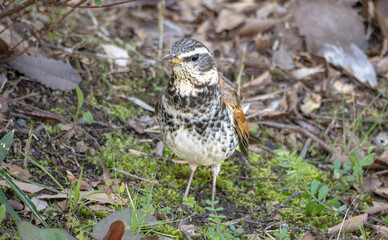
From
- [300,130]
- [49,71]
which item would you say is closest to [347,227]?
[300,130]

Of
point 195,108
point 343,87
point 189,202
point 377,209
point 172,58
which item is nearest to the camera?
point 189,202

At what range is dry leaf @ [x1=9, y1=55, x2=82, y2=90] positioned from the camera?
17.1ft

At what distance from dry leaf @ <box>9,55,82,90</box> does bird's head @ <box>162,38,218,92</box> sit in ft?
6.02

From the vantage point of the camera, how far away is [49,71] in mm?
5387

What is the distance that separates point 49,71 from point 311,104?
3.63 metres

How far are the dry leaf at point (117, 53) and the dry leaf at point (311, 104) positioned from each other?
8.57ft

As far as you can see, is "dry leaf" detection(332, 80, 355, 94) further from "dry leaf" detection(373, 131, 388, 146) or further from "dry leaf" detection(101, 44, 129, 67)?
"dry leaf" detection(101, 44, 129, 67)

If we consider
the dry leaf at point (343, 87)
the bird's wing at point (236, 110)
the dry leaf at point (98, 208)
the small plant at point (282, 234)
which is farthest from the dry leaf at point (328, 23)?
the dry leaf at point (98, 208)

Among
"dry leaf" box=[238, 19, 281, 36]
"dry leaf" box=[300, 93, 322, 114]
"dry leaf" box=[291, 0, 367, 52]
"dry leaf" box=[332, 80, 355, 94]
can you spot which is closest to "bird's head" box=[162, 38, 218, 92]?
"dry leaf" box=[300, 93, 322, 114]

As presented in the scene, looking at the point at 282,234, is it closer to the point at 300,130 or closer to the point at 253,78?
the point at 300,130

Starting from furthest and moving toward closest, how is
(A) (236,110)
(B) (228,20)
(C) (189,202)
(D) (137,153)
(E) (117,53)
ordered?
(B) (228,20) < (E) (117,53) < (D) (137,153) < (A) (236,110) < (C) (189,202)

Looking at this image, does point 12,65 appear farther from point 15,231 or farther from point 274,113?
point 274,113

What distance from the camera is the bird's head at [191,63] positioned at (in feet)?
13.2

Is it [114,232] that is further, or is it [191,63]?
[191,63]
